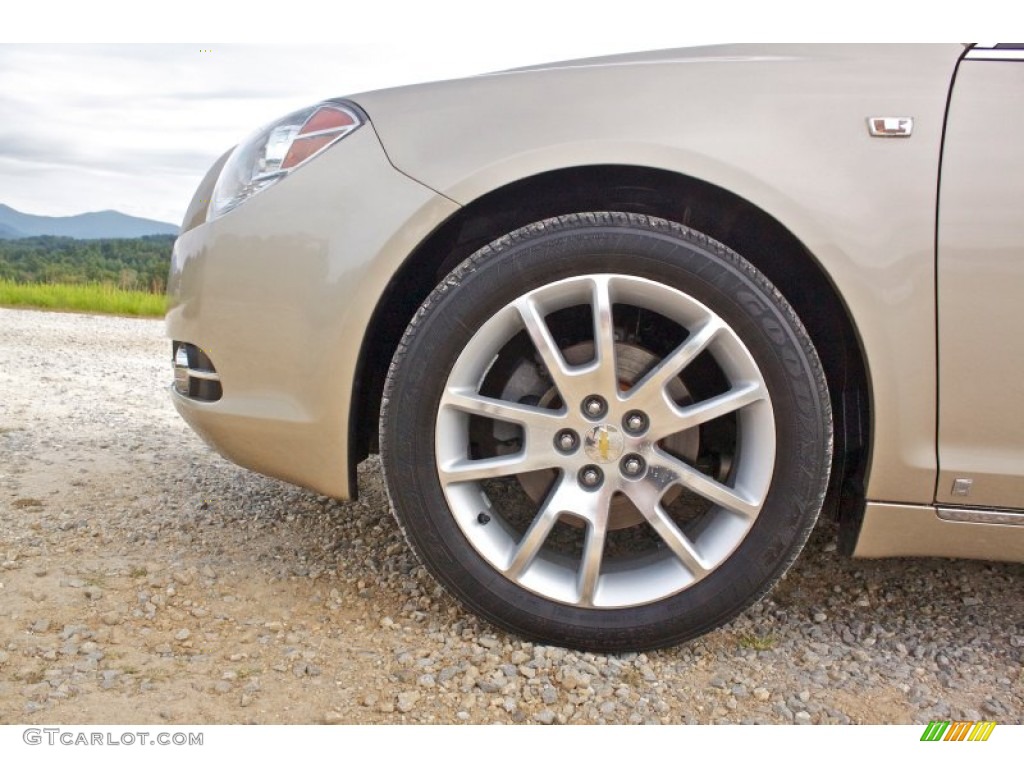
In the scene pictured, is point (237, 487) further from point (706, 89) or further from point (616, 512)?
point (706, 89)

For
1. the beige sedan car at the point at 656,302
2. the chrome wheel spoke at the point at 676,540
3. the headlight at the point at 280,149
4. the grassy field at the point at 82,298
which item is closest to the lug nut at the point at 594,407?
the beige sedan car at the point at 656,302

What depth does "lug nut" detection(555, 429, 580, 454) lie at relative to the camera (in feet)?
5.95

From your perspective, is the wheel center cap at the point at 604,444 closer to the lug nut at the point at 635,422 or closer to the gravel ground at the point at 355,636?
the lug nut at the point at 635,422

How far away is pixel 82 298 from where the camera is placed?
9.62 m

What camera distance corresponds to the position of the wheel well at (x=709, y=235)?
73.2 inches

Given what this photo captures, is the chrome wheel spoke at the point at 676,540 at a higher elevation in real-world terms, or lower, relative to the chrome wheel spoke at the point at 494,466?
lower

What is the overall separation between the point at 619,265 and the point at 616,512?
59cm

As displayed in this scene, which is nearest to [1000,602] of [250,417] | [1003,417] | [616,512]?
[1003,417]

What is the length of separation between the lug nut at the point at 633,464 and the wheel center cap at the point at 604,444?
2 centimetres

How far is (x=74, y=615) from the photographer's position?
6.44 feet

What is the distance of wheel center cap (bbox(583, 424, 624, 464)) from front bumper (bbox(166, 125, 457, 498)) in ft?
1.81

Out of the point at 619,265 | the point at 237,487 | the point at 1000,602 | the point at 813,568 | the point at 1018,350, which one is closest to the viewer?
the point at 1018,350

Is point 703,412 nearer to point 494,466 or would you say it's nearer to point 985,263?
point 494,466
